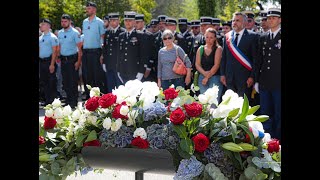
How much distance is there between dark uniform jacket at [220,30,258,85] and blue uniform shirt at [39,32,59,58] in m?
4.71

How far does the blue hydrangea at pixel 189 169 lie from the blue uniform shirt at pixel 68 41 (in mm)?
9100

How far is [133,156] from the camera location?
250 centimetres

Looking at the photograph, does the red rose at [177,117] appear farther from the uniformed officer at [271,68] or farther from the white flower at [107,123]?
the uniformed officer at [271,68]

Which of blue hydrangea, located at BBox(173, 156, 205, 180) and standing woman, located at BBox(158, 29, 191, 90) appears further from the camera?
standing woman, located at BBox(158, 29, 191, 90)

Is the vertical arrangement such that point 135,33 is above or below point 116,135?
above

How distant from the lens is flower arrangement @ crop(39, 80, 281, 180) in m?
2.37

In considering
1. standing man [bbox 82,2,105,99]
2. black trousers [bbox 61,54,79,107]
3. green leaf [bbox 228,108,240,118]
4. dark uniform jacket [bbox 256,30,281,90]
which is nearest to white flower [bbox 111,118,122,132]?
green leaf [bbox 228,108,240,118]

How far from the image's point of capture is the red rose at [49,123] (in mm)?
2762

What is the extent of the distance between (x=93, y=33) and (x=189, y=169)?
9.07m

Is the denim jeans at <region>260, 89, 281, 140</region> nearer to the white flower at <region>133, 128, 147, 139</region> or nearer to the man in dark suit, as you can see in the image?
the man in dark suit
